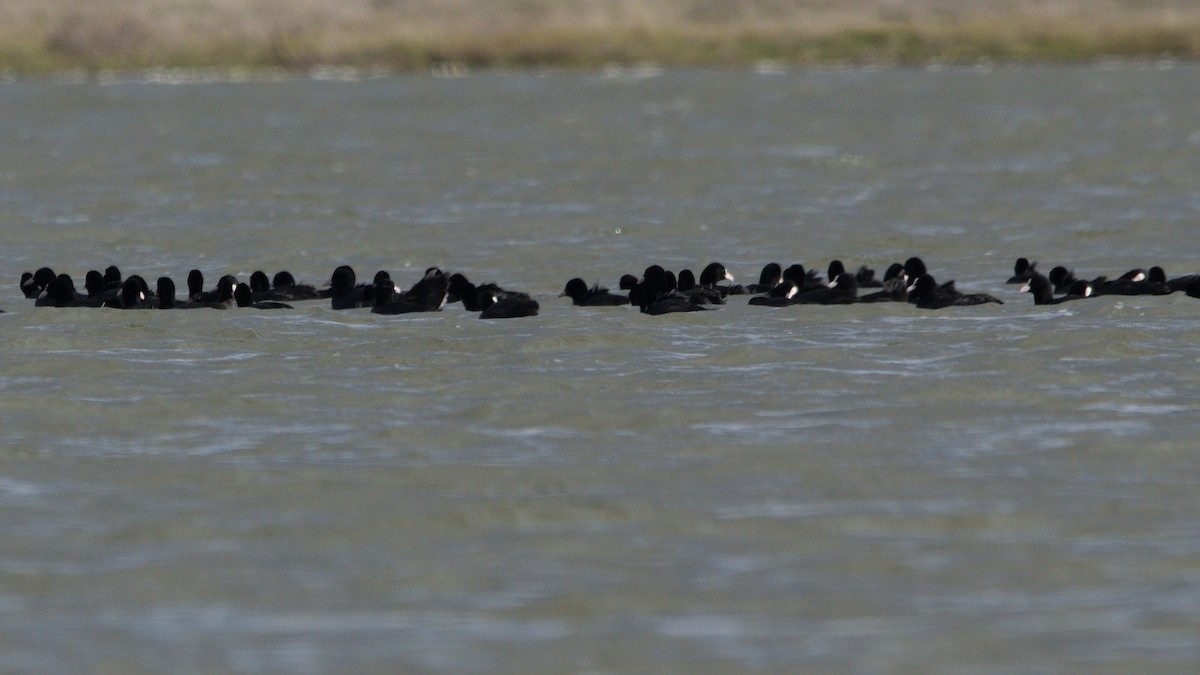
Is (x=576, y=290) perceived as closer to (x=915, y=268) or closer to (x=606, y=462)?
(x=915, y=268)

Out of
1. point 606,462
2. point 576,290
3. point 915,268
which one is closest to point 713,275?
point 576,290

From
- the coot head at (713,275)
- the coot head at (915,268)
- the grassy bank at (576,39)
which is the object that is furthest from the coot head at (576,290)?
the grassy bank at (576,39)

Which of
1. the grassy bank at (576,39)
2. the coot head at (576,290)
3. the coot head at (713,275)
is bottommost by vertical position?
the coot head at (576,290)

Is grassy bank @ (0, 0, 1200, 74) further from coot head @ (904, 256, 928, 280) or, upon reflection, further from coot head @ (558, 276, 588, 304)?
coot head @ (558, 276, 588, 304)

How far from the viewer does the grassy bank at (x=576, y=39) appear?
206 ft

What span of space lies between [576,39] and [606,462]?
53344mm

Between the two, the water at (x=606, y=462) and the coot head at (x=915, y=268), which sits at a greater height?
the coot head at (x=915, y=268)

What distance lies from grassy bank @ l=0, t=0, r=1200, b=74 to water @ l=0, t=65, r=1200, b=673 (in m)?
37.3

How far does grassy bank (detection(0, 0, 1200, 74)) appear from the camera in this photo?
62812 millimetres

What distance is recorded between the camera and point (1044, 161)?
33.4m

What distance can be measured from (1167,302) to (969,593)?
30.5ft

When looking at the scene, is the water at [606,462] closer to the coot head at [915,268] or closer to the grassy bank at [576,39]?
the coot head at [915,268]

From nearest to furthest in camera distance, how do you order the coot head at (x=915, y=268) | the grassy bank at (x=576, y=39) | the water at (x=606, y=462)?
1. the water at (x=606, y=462)
2. the coot head at (x=915, y=268)
3. the grassy bank at (x=576, y=39)

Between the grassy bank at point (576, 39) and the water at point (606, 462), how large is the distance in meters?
37.3
